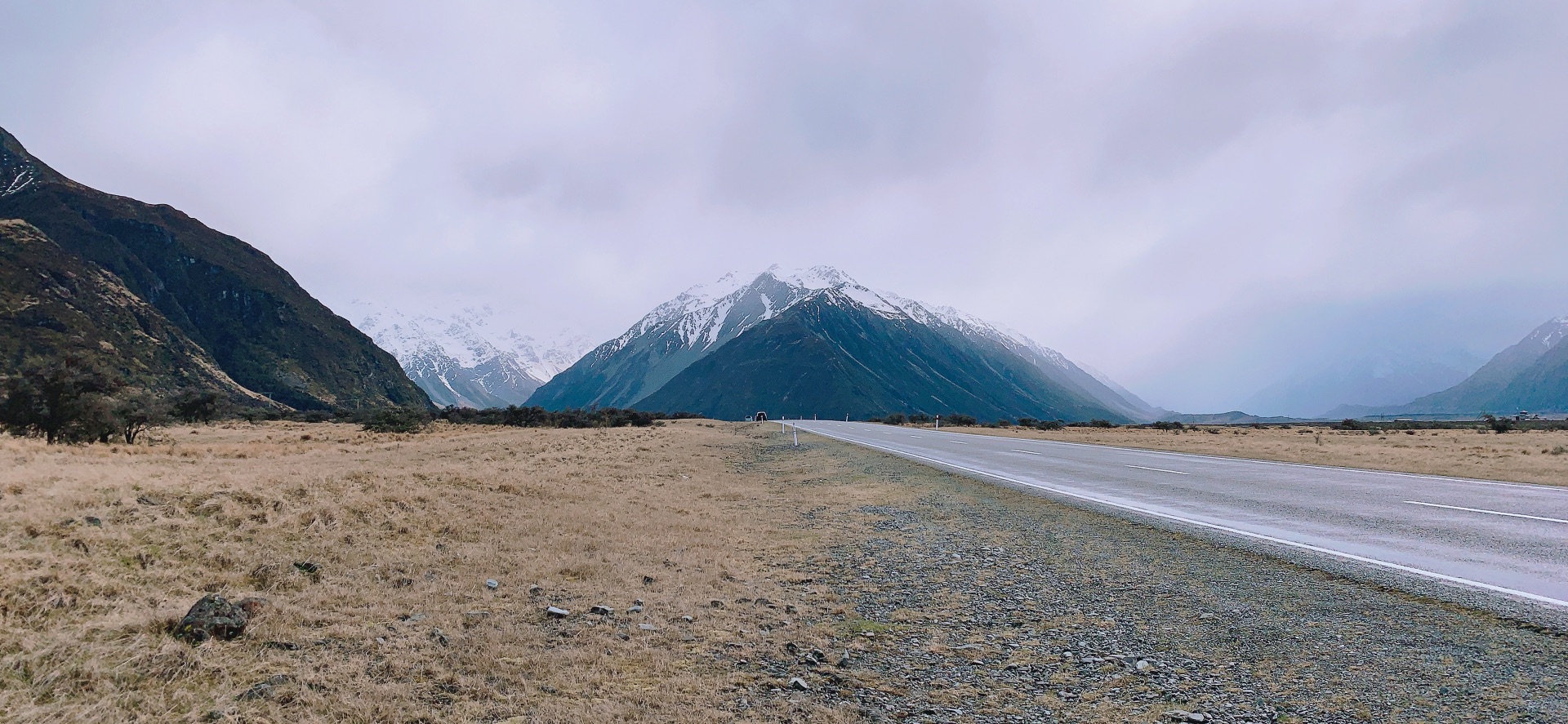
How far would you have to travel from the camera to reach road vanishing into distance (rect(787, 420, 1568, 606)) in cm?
751

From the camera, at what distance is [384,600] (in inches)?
305

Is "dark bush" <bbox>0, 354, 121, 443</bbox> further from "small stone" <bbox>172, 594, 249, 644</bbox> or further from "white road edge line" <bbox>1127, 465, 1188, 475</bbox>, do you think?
"white road edge line" <bbox>1127, 465, 1188, 475</bbox>

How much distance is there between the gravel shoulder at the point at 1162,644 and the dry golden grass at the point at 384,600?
2.53 feet

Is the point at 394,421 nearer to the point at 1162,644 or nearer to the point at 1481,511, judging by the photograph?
the point at 1162,644

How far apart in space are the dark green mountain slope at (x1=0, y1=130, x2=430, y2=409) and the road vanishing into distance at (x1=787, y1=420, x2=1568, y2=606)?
508 ft

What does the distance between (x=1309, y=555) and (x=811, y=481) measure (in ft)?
45.9

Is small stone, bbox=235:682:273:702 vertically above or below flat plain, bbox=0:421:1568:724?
below

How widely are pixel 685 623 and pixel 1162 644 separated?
4.49 metres

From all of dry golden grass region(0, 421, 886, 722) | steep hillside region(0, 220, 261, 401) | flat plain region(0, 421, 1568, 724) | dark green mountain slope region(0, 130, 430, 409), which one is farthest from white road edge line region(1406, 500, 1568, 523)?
dark green mountain slope region(0, 130, 430, 409)

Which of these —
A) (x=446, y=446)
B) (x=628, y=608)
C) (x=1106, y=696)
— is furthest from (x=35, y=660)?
(x=446, y=446)

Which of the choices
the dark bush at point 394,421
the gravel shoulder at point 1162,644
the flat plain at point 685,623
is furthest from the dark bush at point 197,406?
the gravel shoulder at point 1162,644

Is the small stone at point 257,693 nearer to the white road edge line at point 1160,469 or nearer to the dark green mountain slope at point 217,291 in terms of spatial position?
the white road edge line at point 1160,469

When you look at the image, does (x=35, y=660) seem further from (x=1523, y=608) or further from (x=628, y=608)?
(x=1523, y=608)

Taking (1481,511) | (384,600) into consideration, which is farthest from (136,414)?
(1481,511)
